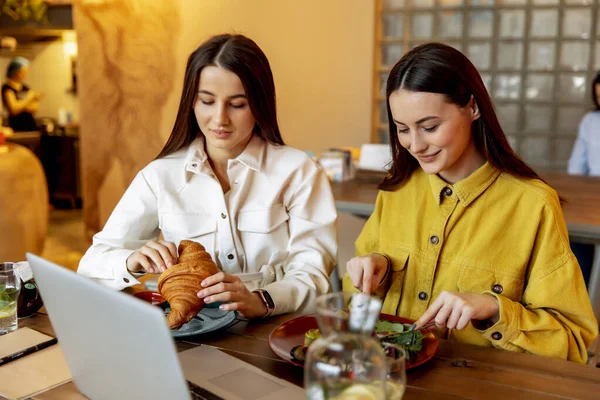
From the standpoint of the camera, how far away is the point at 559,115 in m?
4.06

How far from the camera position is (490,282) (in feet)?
4.58

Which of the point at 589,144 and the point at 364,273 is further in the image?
the point at 589,144

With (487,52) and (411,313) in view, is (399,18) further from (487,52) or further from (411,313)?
(411,313)

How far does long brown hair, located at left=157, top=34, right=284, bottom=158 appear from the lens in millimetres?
1533

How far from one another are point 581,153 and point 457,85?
2.88m

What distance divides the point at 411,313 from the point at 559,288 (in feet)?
1.17

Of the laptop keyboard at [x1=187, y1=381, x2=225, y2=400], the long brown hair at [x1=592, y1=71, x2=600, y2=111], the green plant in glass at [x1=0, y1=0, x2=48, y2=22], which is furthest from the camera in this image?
the green plant in glass at [x1=0, y1=0, x2=48, y2=22]

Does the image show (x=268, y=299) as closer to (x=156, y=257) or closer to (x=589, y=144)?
(x=156, y=257)

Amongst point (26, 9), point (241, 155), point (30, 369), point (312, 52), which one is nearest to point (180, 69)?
point (312, 52)

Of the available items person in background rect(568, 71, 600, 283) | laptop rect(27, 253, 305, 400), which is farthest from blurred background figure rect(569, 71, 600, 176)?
laptop rect(27, 253, 305, 400)

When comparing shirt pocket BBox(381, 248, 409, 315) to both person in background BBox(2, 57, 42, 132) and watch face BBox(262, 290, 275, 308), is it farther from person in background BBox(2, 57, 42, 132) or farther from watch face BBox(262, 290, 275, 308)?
person in background BBox(2, 57, 42, 132)

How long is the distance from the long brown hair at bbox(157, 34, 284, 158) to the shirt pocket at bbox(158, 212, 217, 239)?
0.24 metres

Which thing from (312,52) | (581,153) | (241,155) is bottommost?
(581,153)

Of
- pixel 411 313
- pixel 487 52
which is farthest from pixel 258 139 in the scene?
pixel 487 52
